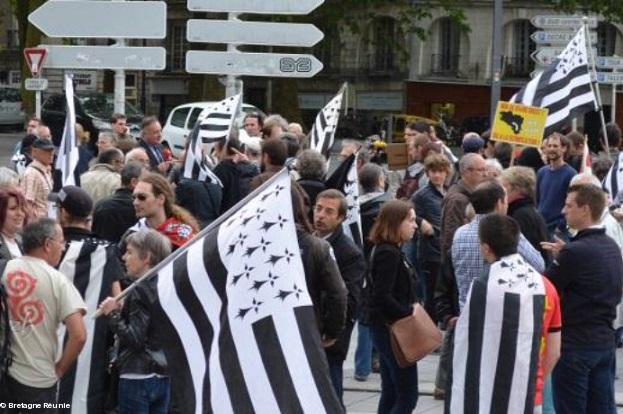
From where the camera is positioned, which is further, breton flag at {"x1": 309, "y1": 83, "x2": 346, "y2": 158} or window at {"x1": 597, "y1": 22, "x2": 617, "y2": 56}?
window at {"x1": 597, "y1": 22, "x2": 617, "y2": 56}

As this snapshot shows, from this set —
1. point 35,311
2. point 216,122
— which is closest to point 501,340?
point 35,311

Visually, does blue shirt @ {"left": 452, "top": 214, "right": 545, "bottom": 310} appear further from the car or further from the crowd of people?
the car

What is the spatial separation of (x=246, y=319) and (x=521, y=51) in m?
53.9

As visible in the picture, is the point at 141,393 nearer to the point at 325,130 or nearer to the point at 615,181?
the point at 615,181

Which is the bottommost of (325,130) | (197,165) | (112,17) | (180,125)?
(180,125)

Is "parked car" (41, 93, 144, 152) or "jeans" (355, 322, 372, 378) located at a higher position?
"parked car" (41, 93, 144, 152)

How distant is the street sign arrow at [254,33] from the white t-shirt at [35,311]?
10098mm

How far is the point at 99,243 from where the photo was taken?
26.7ft

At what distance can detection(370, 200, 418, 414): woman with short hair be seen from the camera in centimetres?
895

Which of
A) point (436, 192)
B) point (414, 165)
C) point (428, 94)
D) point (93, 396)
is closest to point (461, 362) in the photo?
point (93, 396)

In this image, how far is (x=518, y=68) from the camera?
58469mm

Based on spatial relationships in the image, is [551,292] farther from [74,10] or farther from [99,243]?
[74,10]

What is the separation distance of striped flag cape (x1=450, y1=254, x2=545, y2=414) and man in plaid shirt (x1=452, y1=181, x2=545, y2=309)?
0.62 metres

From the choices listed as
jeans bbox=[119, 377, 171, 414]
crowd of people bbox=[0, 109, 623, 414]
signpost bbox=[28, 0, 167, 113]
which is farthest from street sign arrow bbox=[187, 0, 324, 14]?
jeans bbox=[119, 377, 171, 414]
